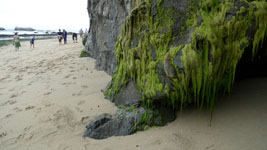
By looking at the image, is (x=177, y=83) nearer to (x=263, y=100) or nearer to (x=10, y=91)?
(x=263, y=100)

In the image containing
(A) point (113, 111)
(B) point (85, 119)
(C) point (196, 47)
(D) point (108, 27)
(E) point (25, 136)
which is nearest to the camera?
(C) point (196, 47)

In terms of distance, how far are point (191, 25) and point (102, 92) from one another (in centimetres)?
328

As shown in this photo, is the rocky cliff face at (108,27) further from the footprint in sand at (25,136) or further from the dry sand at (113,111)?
the footprint in sand at (25,136)

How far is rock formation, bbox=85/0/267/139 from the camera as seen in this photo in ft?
8.47

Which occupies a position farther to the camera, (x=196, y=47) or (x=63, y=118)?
(x=63, y=118)

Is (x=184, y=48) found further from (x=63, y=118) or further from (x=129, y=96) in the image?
(x=63, y=118)

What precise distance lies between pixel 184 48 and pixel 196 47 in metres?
0.19

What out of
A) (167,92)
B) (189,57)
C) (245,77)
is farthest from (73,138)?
(245,77)

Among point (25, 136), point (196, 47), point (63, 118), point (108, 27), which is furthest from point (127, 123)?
point (108, 27)

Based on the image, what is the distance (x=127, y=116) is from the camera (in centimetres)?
352

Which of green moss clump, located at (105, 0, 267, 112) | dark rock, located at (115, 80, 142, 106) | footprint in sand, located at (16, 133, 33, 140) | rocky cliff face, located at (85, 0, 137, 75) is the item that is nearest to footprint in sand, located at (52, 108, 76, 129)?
footprint in sand, located at (16, 133, 33, 140)

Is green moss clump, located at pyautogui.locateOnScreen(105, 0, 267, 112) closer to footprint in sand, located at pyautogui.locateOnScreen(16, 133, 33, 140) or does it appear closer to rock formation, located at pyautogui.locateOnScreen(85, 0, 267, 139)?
rock formation, located at pyautogui.locateOnScreen(85, 0, 267, 139)

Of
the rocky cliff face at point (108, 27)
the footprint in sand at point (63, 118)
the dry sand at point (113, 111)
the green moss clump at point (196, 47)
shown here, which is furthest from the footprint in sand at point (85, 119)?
the rocky cliff face at point (108, 27)

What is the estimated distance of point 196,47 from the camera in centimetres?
272
